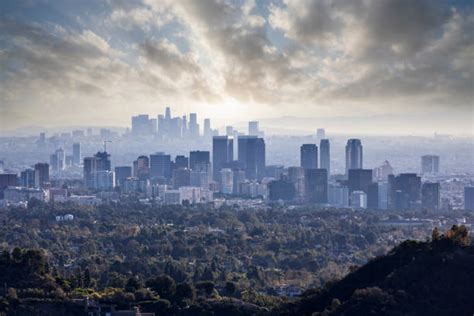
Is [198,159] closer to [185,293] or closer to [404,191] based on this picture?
[404,191]

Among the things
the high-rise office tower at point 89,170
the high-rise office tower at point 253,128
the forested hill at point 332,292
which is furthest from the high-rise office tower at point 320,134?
the forested hill at point 332,292

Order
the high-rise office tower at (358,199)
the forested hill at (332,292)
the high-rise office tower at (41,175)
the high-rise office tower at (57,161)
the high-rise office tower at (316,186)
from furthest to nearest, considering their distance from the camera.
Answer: the high-rise office tower at (57,161), the high-rise office tower at (41,175), the high-rise office tower at (316,186), the high-rise office tower at (358,199), the forested hill at (332,292)

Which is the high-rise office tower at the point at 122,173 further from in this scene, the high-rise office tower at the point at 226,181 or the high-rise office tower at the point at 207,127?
the high-rise office tower at the point at 207,127

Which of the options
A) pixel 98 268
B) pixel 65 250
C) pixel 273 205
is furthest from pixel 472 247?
pixel 273 205

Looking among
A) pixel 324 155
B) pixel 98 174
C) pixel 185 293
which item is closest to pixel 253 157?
pixel 324 155

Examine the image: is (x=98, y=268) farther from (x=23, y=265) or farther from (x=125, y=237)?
(x=125, y=237)

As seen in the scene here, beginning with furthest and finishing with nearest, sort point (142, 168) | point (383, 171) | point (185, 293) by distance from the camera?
1. point (142, 168)
2. point (383, 171)
3. point (185, 293)
